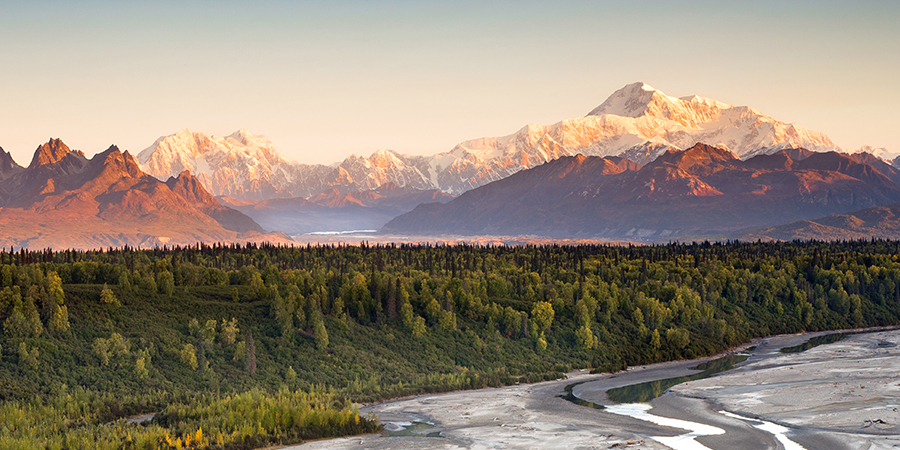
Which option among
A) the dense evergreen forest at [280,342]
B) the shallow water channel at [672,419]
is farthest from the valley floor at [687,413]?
the dense evergreen forest at [280,342]

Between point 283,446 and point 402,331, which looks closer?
point 283,446

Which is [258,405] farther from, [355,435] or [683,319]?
[683,319]

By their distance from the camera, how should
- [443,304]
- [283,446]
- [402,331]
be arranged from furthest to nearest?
[443,304] < [402,331] < [283,446]

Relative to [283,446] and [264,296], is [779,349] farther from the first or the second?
[283,446]

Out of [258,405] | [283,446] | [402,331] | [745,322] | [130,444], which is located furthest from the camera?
[745,322]

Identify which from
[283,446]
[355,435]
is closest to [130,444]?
[283,446]

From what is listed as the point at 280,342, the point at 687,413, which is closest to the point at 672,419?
the point at 687,413

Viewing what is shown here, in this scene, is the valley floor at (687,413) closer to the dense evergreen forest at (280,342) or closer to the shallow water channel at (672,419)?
the shallow water channel at (672,419)

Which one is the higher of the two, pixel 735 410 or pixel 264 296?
pixel 264 296
